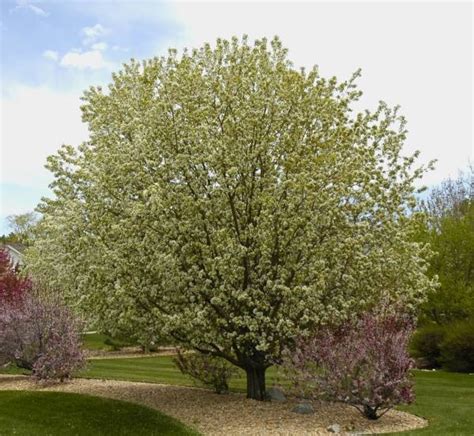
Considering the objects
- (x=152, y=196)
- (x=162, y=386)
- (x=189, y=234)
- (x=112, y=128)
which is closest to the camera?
(x=152, y=196)

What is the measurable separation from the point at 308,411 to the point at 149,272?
16.3 feet

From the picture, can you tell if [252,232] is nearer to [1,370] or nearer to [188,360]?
[188,360]

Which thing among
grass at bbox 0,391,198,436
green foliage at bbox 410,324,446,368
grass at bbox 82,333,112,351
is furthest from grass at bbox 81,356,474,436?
grass at bbox 82,333,112,351

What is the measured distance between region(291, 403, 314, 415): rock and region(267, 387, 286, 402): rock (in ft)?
4.78

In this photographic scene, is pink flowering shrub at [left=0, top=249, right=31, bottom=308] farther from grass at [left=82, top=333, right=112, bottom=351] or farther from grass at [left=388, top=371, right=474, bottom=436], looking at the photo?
grass at [left=388, top=371, right=474, bottom=436]

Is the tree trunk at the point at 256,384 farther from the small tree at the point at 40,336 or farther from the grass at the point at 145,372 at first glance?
the small tree at the point at 40,336

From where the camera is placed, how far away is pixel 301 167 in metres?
13.9

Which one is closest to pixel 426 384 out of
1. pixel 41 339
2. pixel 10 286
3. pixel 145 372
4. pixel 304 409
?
pixel 304 409

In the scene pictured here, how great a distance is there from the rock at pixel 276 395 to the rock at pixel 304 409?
1458mm

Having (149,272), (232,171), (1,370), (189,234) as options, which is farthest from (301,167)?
(1,370)

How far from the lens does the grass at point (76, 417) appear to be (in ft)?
42.8

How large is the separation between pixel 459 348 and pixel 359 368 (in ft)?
41.7

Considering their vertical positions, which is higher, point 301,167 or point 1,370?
point 301,167

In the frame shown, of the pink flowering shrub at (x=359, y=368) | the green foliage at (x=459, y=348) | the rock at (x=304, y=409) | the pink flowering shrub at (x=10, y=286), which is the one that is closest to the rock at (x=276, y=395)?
the rock at (x=304, y=409)
